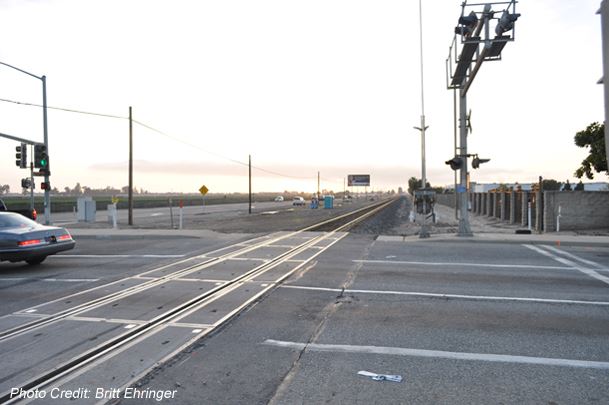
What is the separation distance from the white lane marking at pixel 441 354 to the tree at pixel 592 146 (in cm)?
2584

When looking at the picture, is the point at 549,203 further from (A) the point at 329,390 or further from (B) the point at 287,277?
(A) the point at 329,390

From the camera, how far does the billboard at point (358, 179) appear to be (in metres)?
146

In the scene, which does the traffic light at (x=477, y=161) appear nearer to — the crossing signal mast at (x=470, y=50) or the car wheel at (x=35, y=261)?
the crossing signal mast at (x=470, y=50)

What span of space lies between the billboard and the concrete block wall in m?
123

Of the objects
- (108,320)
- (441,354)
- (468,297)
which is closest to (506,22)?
(468,297)

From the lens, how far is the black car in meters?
10.5

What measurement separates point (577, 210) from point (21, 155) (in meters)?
28.4

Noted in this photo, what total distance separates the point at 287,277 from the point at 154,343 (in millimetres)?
4580

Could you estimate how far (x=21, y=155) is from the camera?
75.9ft

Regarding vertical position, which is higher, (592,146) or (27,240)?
(592,146)

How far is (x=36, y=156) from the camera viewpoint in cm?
2280

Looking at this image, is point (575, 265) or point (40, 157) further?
point (40, 157)

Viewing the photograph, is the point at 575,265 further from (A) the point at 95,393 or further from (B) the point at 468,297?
(A) the point at 95,393

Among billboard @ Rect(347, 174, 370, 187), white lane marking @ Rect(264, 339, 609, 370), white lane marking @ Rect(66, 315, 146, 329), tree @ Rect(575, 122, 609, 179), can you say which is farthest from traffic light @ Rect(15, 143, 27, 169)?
billboard @ Rect(347, 174, 370, 187)
